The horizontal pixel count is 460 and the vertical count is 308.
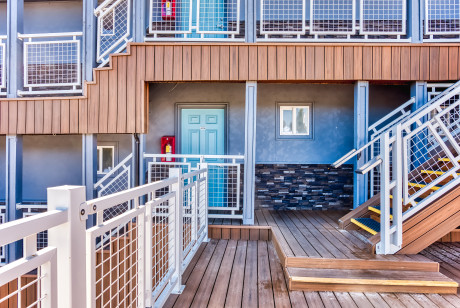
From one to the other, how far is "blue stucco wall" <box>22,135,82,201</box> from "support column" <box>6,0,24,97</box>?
2116 mm

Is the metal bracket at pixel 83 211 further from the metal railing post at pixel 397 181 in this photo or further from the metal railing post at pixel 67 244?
the metal railing post at pixel 397 181

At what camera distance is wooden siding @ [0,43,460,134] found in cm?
490

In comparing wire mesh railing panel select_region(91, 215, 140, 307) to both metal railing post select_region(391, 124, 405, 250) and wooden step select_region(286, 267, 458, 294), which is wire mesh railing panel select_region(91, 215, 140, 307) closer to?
wooden step select_region(286, 267, 458, 294)

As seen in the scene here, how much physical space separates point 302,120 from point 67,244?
5.89 metres

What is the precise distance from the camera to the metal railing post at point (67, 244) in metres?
1.19

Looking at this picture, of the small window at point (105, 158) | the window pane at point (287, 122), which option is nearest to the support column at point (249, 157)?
the window pane at point (287, 122)

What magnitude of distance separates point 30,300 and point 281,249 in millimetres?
3857

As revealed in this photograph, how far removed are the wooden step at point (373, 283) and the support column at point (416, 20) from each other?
12.2 ft

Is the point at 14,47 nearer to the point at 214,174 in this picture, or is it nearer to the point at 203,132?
the point at 203,132

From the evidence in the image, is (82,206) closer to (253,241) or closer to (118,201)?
(118,201)

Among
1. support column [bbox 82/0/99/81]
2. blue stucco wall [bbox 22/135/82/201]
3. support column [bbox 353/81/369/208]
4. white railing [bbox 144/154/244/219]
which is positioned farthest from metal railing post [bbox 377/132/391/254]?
blue stucco wall [bbox 22/135/82/201]

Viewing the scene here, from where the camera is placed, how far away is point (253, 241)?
15.3 feet

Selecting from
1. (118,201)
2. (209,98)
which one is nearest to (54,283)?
(118,201)

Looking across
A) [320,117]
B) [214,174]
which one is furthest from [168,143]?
[320,117]
